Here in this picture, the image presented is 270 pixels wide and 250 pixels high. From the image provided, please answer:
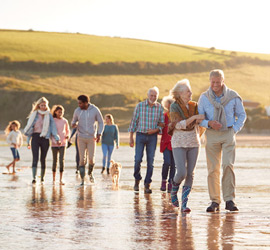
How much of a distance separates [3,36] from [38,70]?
59.0ft

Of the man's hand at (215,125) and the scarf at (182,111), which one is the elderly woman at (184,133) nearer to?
the scarf at (182,111)

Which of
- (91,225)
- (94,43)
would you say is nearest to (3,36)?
(94,43)

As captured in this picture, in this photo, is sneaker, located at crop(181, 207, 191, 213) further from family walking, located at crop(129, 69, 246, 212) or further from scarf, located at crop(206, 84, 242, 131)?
scarf, located at crop(206, 84, 242, 131)

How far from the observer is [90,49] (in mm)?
128250

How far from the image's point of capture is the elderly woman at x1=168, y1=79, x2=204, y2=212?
452 inches

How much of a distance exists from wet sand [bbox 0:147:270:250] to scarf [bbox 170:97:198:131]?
134 cm

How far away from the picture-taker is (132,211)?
11.4 metres

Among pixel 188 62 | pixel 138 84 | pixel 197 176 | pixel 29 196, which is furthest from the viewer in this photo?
pixel 188 62

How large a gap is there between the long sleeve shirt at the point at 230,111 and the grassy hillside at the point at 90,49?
106 metres

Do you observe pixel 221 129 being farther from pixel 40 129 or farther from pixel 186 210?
pixel 40 129

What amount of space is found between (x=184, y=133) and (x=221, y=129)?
22.3 inches

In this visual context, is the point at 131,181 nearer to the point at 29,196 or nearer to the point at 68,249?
the point at 29,196

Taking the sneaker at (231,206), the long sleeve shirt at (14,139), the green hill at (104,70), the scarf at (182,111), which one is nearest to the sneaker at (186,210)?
the sneaker at (231,206)

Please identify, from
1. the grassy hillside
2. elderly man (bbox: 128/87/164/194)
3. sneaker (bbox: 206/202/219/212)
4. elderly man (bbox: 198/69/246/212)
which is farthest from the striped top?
the grassy hillside
